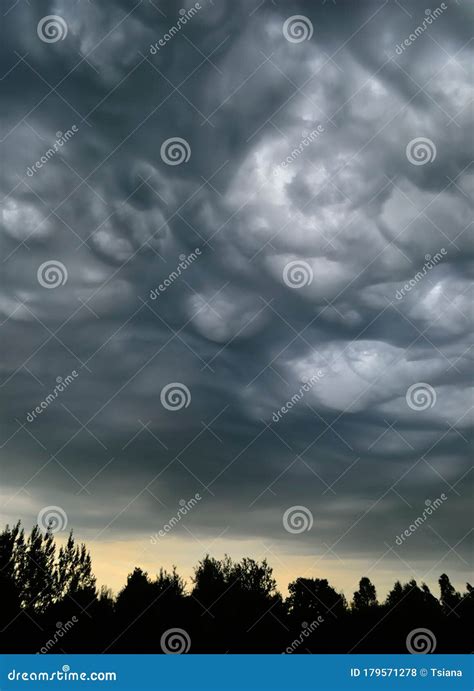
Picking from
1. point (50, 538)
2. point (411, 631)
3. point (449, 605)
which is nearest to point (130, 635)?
point (50, 538)

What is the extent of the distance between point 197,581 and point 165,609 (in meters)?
33.1

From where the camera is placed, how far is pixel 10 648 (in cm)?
6291

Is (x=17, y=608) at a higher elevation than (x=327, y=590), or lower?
lower

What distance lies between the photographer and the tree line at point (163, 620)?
2847 inches

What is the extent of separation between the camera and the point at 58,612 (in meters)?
81.7

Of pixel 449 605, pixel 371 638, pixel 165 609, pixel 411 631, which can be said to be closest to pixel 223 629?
pixel 165 609

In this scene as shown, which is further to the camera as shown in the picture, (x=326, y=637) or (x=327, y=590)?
(x=327, y=590)

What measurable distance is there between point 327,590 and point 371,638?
46976mm

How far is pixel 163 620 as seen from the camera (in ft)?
257

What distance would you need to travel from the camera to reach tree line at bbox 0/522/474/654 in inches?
2847

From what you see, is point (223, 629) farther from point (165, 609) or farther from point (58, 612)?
point (58, 612)

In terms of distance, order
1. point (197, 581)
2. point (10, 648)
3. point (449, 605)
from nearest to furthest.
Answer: point (10, 648) → point (197, 581) → point (449, 605)
